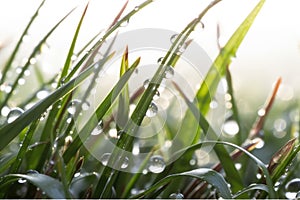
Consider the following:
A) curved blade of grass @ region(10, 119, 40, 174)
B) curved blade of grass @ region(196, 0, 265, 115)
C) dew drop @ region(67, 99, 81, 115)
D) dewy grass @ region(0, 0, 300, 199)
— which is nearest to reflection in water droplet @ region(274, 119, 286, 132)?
dewy grass @ region(0, 0, 300, 199)

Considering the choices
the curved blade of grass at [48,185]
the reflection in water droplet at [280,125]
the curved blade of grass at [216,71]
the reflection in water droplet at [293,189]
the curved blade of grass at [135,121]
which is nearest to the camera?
the curved blade of grass at [48,185]

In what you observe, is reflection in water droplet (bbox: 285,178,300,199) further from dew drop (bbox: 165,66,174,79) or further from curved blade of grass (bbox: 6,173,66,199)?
curved blade of grass (bbox: 6,173,66,199)

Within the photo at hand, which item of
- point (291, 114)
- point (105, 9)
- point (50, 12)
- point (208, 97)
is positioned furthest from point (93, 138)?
point (291, 114)

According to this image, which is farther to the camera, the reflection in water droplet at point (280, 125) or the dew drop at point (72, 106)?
the reflection in water droplet at point (280, 125)

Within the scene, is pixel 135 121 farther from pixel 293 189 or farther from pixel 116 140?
pixel 293 189

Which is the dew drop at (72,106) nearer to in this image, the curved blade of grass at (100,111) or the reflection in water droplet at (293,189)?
the curved blade of grass at (100,111)

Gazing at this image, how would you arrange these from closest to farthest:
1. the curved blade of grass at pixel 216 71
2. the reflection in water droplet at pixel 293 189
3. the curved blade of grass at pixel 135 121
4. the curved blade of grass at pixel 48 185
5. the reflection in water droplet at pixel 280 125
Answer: the curved blade of grass at pixel 48 185 < the curved blade of grass at pixel 135 121 < the reflection in water droplet at pixel 293 189 < the curved blade of grass at pixel 216 71 < the reflection in water droplet at pixel 280 125

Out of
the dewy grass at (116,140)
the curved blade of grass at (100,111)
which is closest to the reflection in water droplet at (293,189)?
the dewy grass at (116,140)

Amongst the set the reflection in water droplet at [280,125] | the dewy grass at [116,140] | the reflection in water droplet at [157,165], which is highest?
the dewy grass at [116,140]

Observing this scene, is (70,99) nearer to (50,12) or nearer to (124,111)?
(124,111)
